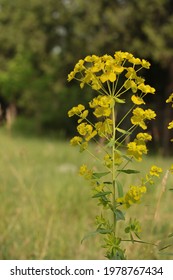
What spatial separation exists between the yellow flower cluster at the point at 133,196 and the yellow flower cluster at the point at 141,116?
0.63 feet

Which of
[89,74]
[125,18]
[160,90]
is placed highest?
[125,18]

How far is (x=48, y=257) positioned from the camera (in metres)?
3.70

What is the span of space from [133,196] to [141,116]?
0.25m

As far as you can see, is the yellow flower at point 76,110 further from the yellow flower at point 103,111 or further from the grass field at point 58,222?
the grass field at point 58,222

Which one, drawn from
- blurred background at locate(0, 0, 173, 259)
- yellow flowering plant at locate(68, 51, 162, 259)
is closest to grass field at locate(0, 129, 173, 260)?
blurred background at locate(0, 0, 173, 259)

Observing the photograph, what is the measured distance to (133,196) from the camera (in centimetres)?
167

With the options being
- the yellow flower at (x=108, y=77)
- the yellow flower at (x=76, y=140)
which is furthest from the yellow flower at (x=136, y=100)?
the yellow flower at (x=76, y=140)

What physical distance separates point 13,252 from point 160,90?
16.4m

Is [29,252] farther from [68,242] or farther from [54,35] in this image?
[54,35]

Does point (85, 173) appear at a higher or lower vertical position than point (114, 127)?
lower

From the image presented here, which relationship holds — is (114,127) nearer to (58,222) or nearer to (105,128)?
(105,128)

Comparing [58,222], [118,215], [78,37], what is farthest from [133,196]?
[78,37]

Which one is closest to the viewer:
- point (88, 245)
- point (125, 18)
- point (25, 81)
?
point (88, 245)

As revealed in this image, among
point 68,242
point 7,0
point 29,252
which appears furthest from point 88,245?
point 7,0
